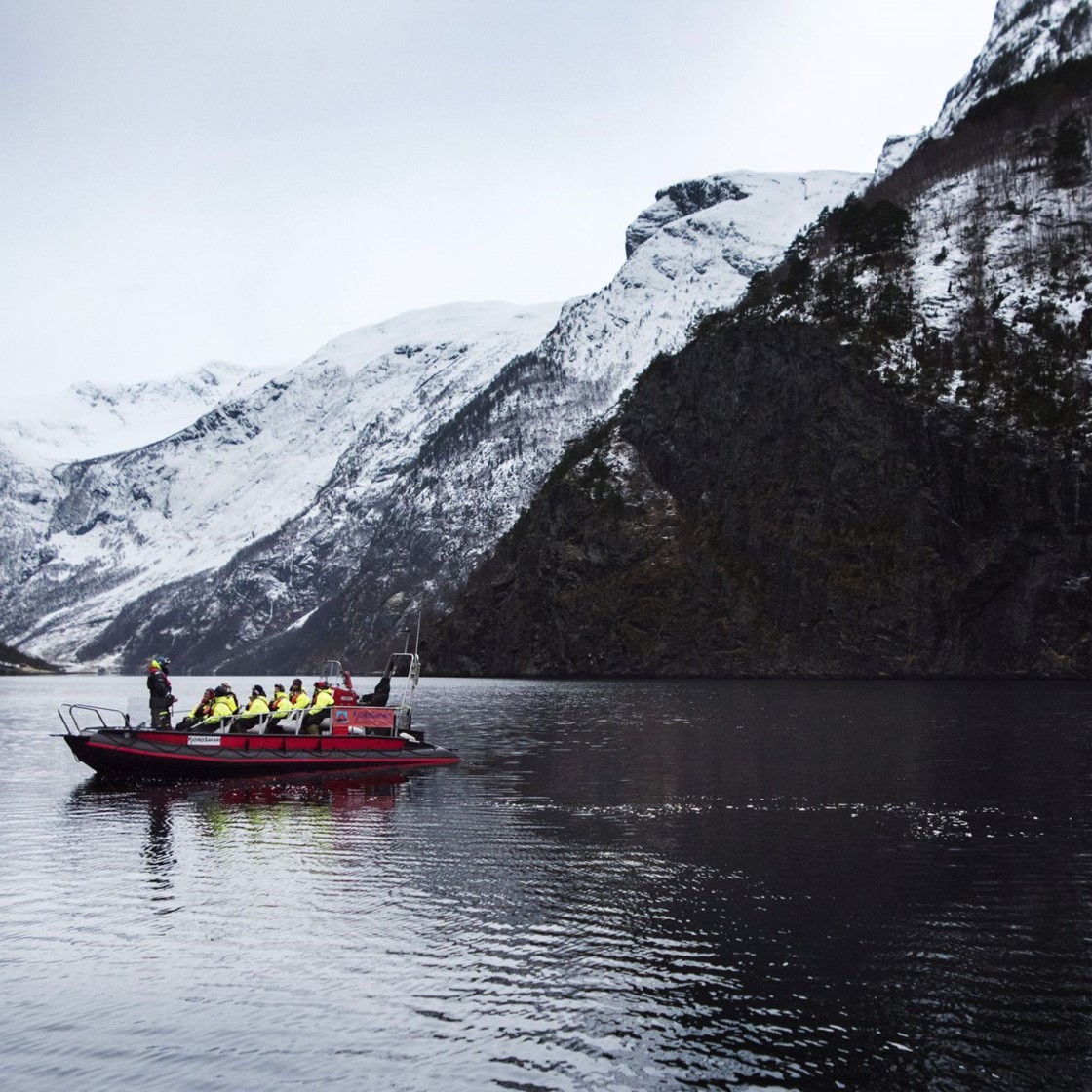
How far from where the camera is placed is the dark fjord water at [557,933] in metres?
15.0

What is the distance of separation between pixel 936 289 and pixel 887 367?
554 inches

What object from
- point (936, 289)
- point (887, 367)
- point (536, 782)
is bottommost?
point (536, 782)

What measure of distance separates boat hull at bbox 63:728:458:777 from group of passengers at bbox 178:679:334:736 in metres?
1.25

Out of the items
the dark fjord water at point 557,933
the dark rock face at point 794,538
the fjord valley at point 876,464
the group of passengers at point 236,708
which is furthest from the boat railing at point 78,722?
the fjord valley at point 876,464

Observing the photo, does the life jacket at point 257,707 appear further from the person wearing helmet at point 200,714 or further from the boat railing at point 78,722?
the boat railing at point 78,722

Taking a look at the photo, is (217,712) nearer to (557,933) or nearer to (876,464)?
(557,933)

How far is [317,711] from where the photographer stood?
47781 millimetres

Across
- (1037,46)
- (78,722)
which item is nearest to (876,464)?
(1037,46)

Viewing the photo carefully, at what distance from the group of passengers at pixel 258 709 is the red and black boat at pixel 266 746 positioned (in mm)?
87

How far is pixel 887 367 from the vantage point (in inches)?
5817

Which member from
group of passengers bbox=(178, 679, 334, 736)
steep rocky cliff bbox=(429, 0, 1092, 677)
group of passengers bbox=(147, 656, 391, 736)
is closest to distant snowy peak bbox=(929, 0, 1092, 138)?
steep rocky cliff bbox=(429, 0, 1092, 677)

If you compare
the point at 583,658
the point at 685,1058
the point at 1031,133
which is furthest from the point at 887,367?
the point at 685,1058

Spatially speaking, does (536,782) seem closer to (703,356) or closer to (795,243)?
(703,356)

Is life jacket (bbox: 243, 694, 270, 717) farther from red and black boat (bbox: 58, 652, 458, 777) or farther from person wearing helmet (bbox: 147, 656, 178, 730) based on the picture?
person wearing helmet (bbox: 147, 656, 178, 730)
